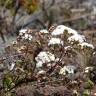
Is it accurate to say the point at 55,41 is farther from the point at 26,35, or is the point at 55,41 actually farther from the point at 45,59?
the point at 26,35

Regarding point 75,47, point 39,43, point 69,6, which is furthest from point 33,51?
point 69,6

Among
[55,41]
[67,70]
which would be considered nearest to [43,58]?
[55,41]

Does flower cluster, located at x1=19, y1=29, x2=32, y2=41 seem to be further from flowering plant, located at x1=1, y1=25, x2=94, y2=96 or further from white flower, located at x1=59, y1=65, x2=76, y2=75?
white flower, located at x1=59, y1=65, x2=76, y2=75

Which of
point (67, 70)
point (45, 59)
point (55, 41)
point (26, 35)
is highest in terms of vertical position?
point (26, 35)

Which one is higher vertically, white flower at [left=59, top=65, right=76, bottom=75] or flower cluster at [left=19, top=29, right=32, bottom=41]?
flower cluster at [left=19, top=29, right=32, bottom=41]

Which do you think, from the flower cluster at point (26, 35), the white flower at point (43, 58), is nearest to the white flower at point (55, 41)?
the white flower at point (43, 58)

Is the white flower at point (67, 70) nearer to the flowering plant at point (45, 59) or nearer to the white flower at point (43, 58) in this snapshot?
the flowering plant at point (45, 59)

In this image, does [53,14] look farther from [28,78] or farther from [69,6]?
[28,78]

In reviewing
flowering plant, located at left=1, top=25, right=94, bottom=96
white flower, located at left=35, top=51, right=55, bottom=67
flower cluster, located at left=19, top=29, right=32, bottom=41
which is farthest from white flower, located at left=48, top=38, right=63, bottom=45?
flower cluster, located at left=19, top=29, right=32, bottom=41
